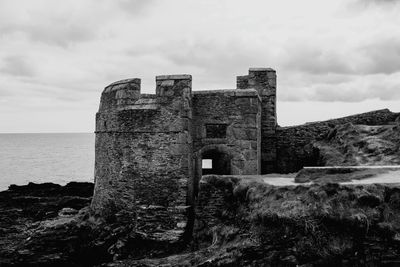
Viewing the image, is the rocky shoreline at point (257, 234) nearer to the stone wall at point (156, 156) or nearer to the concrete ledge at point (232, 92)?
the stone wall at point (156, 156)

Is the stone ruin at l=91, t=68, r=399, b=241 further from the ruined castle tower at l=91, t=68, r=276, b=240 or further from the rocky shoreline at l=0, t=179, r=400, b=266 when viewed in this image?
the rocky shoreline at l=0, t=179, r=400, b=266

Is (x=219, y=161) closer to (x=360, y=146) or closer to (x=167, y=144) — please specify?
(x=167, y=144)

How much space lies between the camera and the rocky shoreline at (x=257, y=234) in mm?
8227

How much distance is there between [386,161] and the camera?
41.4 ft

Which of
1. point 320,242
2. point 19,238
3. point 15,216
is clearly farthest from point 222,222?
point 15,216

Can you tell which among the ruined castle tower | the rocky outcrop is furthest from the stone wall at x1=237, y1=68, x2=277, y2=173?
the ruined castle tower

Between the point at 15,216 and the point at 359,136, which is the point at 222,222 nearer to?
the point at 359,136

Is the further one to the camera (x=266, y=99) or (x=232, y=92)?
(x=266, y=99)

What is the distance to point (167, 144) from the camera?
13734 millimetres

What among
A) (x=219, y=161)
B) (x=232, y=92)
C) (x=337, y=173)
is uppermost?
(x=232, y=92)

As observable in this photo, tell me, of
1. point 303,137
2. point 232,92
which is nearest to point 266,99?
point 303,137

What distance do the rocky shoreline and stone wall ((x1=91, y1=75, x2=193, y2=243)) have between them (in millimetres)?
616

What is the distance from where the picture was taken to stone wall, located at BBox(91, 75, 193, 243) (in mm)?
13648

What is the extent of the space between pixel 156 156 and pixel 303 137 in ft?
23.0
